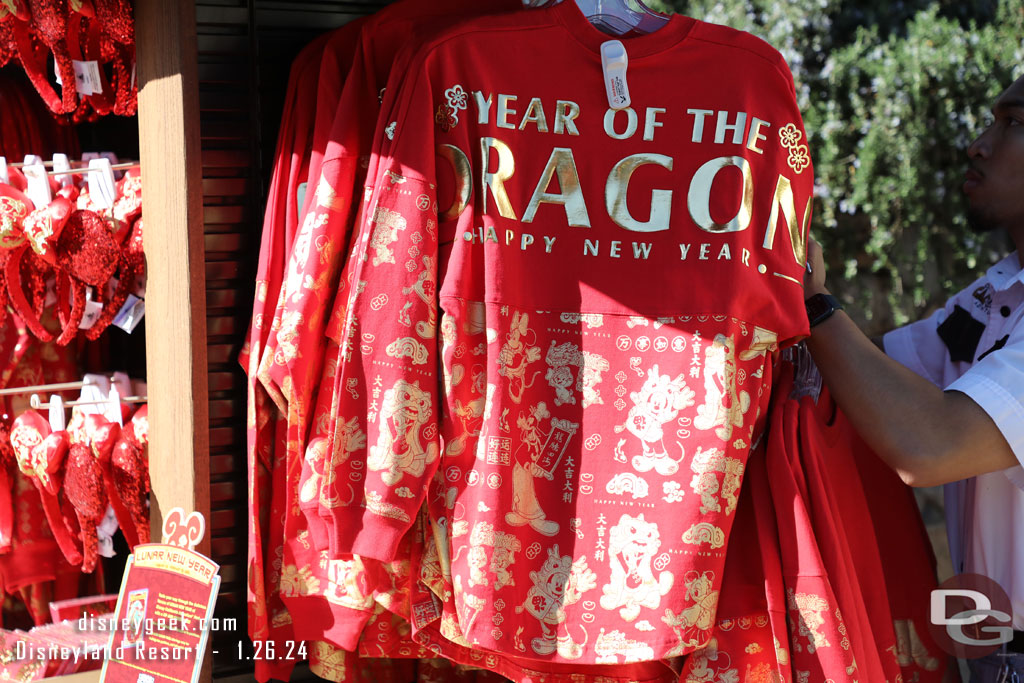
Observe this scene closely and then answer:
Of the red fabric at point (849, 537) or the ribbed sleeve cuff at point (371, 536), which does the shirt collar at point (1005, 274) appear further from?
the ribbed sleeve cuff at point (371, 536)

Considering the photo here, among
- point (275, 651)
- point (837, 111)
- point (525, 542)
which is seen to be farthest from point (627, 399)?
point (837, 111)

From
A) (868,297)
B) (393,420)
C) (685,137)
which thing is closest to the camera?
(393,420)

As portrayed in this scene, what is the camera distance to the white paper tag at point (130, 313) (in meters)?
1.64

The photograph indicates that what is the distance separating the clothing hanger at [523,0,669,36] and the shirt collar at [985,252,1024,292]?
819 millimetres

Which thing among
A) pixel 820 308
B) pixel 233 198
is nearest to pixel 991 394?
pixel 820 308

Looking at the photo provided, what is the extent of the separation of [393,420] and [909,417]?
82 cm

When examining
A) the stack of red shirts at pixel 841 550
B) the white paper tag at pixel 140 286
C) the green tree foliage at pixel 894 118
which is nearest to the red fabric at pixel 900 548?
the stack of red shirts at pixel 841 550

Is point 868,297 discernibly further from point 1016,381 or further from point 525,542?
point 525,542

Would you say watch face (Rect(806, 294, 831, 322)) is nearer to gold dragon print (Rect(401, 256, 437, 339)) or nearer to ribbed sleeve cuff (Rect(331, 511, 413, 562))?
gold dragon print (Rect(401, 256, 437, 339))

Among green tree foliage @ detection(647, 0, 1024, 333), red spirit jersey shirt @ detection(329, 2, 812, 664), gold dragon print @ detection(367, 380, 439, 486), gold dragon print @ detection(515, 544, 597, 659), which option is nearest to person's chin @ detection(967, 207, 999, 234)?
red spirit jersey shirt @ detection(329, 2, 812, 664)

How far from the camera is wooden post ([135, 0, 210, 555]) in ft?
4.88

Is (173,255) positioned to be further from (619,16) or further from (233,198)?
(619,16)

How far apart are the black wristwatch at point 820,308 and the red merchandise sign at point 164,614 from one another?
3.42 feet

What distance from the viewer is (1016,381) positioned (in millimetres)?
1490
